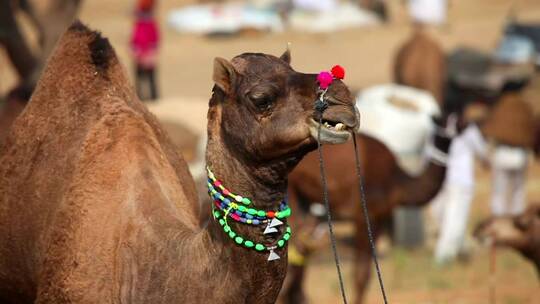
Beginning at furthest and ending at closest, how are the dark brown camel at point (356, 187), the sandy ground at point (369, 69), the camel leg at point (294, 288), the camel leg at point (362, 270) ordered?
1. the sandy ground at point (369, 69)
2. the camel leg at point (362, 270)
3. the dark brown camel at point (356, 187)
4. the camel leg at point (294, 288)

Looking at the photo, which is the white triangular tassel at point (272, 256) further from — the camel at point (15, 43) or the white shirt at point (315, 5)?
the white shirt at point (315, 5)

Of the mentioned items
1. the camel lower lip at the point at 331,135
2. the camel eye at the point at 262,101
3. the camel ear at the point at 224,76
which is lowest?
the camel lower lip at the point at 331,135

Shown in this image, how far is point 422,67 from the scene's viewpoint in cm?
1742

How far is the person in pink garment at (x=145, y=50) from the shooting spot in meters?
17.2

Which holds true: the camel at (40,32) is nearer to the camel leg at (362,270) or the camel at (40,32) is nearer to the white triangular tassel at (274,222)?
the camel leg at (362,270)

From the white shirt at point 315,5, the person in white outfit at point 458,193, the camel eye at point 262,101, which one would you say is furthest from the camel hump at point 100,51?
the white shirt at point 315,5

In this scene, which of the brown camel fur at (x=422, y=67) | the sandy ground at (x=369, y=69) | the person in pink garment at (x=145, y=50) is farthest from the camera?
the brown camel fur at (x=422, y=67)

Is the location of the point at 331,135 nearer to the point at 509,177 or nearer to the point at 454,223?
the point at 454,223

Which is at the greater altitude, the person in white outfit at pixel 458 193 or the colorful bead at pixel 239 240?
the colorful bead at pixel 239 240

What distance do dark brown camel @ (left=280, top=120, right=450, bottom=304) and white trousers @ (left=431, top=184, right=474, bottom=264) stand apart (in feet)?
4.98

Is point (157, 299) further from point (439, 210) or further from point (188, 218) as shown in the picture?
point (439, 210)

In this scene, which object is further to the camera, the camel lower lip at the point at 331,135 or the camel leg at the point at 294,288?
the camel leg at the point at 294,288

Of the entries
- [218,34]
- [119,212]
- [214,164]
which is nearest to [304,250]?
[119,212]

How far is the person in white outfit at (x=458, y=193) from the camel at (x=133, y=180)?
7169mm
